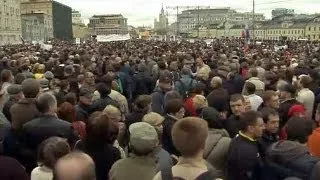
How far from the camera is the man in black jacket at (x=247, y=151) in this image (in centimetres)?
545

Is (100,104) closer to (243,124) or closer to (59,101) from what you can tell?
(59,101)

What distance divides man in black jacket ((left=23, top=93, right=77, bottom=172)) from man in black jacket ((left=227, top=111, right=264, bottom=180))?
1.91 m

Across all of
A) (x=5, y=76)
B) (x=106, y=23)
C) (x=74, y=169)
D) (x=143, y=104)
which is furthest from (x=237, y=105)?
(x=106, y=23)

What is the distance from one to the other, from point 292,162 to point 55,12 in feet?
464

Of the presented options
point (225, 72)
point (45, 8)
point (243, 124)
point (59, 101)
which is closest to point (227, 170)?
point (243, 124)

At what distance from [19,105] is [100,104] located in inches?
64.6

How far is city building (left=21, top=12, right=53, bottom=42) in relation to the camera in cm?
10741

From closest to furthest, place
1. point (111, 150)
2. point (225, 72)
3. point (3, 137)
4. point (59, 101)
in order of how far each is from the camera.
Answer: point (111, 150), point (3, 137), point (59, 101), point (225, 72)

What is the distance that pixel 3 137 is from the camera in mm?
6344

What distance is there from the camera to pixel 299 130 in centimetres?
523

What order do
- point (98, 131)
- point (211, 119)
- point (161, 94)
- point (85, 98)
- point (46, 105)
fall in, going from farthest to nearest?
point (161, 94) → point (85, 98) → point (46, 105) → point (211, 119) → point (98, 131)

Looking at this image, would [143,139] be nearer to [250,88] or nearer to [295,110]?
[295,110]

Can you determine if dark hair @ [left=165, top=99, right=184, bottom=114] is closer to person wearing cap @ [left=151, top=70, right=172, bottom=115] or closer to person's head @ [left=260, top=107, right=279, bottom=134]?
person's head @ [left=260, top=107, right=279, bottom=134]

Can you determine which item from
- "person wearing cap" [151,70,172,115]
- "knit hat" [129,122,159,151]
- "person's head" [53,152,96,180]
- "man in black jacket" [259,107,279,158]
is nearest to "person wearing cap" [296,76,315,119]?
"person wearing cap" [151,70,172,115]
